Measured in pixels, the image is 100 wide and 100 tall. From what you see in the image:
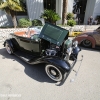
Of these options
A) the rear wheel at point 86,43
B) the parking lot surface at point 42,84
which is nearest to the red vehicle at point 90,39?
the rear wheel at point 86,43

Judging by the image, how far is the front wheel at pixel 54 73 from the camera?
2.49 meters

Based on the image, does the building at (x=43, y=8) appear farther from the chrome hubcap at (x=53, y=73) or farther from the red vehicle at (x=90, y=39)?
the chrome hubcap at (x=53, y=73)

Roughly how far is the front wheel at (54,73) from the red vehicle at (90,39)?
2.95 m

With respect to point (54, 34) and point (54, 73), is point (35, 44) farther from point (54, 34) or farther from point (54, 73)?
point (54, 73)

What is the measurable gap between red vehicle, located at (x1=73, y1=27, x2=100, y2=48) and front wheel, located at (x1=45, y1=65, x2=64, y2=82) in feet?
9.69

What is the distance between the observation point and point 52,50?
9.33 feet

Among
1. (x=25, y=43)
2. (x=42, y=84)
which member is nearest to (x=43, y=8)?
(x=25, y=43)

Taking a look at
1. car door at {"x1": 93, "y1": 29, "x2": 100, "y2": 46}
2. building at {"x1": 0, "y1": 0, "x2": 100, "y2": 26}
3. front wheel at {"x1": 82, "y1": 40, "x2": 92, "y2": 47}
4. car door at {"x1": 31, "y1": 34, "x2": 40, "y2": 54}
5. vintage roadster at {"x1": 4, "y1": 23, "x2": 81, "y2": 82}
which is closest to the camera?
vintage roadster at {"x1": 4, "y1": 23, "x2": 81, "y2": 82}

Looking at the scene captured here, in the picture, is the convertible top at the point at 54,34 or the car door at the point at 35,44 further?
the car door at the point at 35,44

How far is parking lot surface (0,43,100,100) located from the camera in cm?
227

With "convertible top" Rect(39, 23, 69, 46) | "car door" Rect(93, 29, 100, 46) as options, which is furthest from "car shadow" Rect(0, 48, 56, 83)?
"car door" Rect(93, 29, 100, 46)

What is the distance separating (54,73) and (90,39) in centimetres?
302

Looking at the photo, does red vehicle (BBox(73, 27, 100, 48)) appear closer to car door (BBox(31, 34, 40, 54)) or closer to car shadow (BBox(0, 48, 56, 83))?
car door (BBox(31, 34, 40, 54))

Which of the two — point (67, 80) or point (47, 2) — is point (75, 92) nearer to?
point (67, 80)
